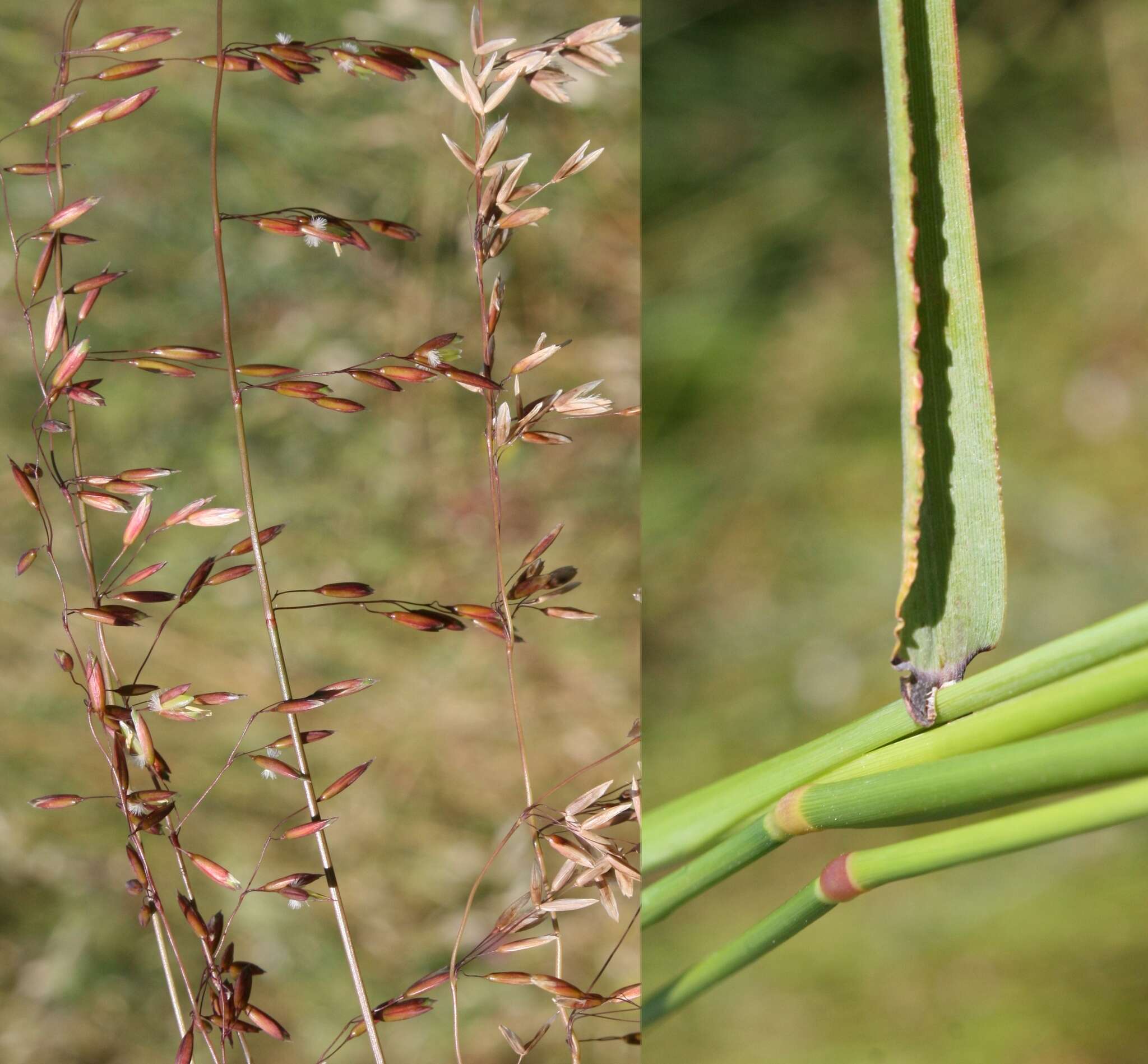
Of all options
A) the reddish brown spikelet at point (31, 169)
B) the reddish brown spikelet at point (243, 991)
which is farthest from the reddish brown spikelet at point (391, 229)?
the reddish brown spikelet at point (243, 991)

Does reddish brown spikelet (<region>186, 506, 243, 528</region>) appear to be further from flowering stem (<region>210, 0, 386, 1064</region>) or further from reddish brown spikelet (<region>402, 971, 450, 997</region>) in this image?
reddish brown spikelet (<region>402, 971, 450, 997</region>)

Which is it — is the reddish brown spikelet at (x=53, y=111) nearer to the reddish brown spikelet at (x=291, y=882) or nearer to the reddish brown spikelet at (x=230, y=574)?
the reddish brown spikelet at (x=230, y=574)

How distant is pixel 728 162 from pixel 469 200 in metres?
0.16

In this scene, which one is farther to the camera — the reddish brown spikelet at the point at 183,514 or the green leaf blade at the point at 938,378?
the reddish brown spikelet at the point at 183,514

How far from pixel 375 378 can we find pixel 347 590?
10 cm

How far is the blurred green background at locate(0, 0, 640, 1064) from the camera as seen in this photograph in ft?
1.61

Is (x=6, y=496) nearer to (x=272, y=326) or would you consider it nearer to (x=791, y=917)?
(x=272, y=326)

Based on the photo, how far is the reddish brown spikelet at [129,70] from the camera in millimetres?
389

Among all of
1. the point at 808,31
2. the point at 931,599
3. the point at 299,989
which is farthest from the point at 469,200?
the point at 299,989

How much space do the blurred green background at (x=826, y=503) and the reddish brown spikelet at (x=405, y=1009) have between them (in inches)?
5.9

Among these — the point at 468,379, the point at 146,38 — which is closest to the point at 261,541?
the point at 468,379

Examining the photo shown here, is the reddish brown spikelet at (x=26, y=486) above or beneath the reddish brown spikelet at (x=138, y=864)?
above

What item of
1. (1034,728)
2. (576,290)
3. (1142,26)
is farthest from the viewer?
(576,290)

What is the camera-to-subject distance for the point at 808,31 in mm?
503
